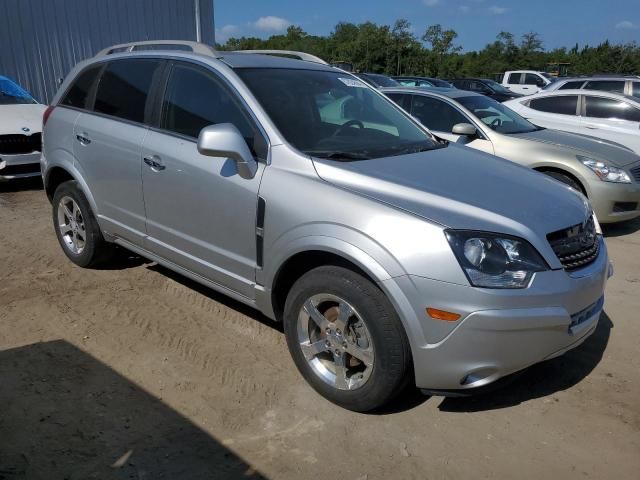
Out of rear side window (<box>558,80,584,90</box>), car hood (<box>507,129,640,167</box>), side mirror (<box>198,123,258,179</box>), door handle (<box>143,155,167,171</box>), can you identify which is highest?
rear side window (<box>558,80,584,90</box>)

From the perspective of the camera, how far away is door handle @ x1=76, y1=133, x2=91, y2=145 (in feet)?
14.2

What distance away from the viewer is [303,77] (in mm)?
3811

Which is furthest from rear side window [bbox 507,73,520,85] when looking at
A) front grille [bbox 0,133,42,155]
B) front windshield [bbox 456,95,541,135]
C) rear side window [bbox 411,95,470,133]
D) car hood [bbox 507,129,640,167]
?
front grille [bbox 0,133,42,155]

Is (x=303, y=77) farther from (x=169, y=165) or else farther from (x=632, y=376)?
(x=632, y=376)

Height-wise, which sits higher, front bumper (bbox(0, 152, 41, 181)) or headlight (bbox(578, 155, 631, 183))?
headlight (bbox(578, 155, 631, 183))

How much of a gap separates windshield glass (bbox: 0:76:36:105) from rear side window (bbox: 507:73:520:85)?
2209cm

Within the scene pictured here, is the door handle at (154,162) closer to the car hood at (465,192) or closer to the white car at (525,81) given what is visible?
the car hood at (465,192)

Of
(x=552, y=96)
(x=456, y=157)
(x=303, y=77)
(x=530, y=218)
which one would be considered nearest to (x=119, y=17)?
(x=552, y=96)

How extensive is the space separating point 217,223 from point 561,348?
201cm

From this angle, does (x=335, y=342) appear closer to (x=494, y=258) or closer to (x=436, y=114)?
(x=494, y=258)

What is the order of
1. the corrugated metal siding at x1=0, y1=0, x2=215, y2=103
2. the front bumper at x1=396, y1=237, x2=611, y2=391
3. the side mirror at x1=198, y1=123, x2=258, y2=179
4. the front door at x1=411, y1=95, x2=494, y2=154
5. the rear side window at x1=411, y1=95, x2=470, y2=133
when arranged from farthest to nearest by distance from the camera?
the corrugated metal siding at x1=0, y1=0, x2=215, y2=103 → the rear side window at x1=411, y1=95, x2=470, y2=133 → the front door at x1=411, y1=95, x2=494, y2=154 → the side mirror at x1=198, y1=123, x2=258, y2=179 → the front bumper at x1=396, y1=237, x2=611, y2=391

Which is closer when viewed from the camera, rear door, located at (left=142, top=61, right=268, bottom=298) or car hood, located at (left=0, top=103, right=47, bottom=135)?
rear door, located at (left=142, top=61, right=268, bottom=298)

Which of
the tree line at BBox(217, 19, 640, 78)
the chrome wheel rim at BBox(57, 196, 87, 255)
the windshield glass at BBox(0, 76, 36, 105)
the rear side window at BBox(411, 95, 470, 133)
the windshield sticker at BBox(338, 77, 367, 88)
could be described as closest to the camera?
the windshield sticker at BBox(338, 77, 367, 88)

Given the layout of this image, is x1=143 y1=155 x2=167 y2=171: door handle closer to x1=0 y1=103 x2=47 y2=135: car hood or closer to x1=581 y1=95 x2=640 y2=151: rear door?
x1=0 y1=103 x2=47 y2=135: car hood
